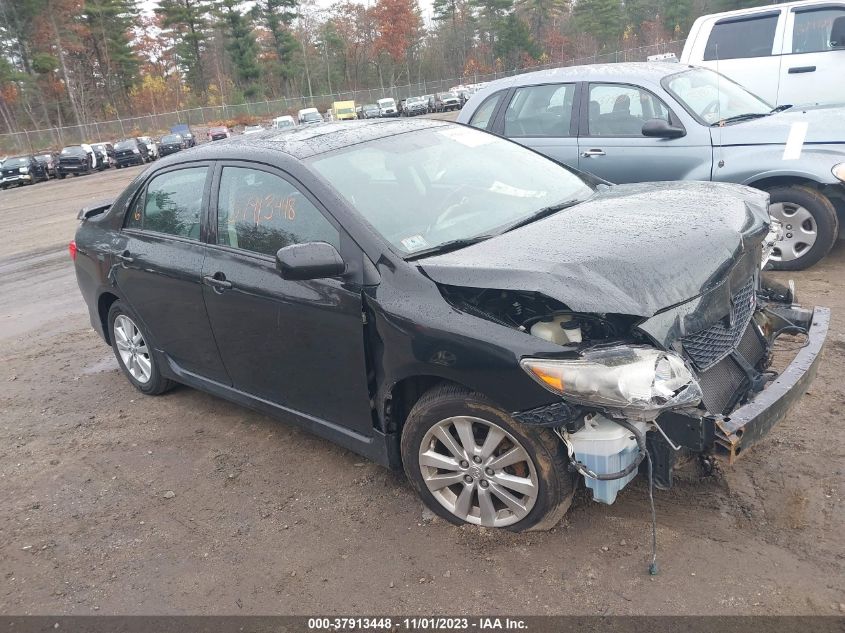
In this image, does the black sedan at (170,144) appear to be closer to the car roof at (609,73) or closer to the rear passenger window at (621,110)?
the car roof at (609,73)

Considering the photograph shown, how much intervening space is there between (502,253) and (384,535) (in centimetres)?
143

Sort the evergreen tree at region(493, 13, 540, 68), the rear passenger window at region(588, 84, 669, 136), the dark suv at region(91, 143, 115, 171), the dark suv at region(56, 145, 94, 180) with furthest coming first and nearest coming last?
the evergreen tree at region(493, 13, 540, 68) → the dark suv at region(91, 143, 115, 171) → the dark suv at region(56, 145, 94, 180) → the rear passenger window at region(588, 84, 669, 136)

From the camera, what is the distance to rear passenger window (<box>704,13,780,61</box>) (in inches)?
326

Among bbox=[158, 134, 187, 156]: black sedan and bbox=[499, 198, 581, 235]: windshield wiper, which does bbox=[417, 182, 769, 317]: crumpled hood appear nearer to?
bbox=[499, 198, 581, 235]: windshield wiper

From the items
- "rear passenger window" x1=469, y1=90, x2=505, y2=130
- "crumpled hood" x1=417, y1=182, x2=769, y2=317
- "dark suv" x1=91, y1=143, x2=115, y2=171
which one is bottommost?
"dark suv" x1=91, y1=143, x2=115, y2=171

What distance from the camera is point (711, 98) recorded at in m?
6.57

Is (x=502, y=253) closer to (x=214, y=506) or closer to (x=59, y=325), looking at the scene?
(x=214, y=506)

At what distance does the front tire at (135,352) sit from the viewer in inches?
197

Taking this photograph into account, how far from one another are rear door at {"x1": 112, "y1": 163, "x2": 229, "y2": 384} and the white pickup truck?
624cm

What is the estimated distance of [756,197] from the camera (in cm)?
385

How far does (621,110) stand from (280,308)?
14.4 feet

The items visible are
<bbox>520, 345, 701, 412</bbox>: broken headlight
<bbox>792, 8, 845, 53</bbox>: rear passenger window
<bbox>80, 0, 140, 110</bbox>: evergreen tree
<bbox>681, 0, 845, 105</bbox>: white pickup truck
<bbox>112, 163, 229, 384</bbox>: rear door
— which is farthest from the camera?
<bbox>80, 0, 140, 110</bbox>: evergreen tree

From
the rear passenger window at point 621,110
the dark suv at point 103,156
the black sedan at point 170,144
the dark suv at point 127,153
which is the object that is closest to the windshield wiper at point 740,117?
the rear passenger window at point 621,110

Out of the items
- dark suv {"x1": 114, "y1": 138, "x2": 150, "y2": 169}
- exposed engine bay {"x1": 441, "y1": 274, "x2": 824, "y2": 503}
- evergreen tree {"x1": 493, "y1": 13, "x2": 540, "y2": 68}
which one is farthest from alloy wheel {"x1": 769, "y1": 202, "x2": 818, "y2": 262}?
evergreen tree {"x1": 493, "y1": 13, "x2": 540, "y2": 68}
